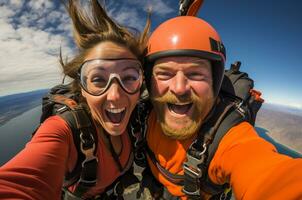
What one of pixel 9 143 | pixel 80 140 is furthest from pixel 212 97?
pixel 9 143

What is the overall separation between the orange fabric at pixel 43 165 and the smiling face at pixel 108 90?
253mm

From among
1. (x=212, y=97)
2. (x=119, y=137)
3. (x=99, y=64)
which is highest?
(x=99, y=64)

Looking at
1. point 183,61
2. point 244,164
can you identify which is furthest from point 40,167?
point 183,61

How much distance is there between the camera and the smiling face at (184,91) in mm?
2035

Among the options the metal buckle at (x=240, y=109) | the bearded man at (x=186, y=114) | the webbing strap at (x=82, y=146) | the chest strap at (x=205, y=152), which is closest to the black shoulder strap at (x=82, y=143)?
the webbing strap at (x=82, y=146)

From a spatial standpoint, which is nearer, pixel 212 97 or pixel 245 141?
pixel 245 141

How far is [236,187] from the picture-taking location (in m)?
1.41

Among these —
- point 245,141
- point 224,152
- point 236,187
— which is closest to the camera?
point 236,187

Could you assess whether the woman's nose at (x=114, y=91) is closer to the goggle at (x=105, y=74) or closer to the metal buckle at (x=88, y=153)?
the goggle at (x=105, y=74)

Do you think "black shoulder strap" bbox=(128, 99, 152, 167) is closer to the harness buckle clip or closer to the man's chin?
the man's chin

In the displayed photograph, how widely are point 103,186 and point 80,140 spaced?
0.82m

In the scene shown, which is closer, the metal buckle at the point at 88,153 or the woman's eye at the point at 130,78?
the metal buckle at the point at 88,153

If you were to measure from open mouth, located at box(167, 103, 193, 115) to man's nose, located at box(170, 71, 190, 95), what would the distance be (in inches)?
8.2

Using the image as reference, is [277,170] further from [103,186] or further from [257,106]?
[103,186]
